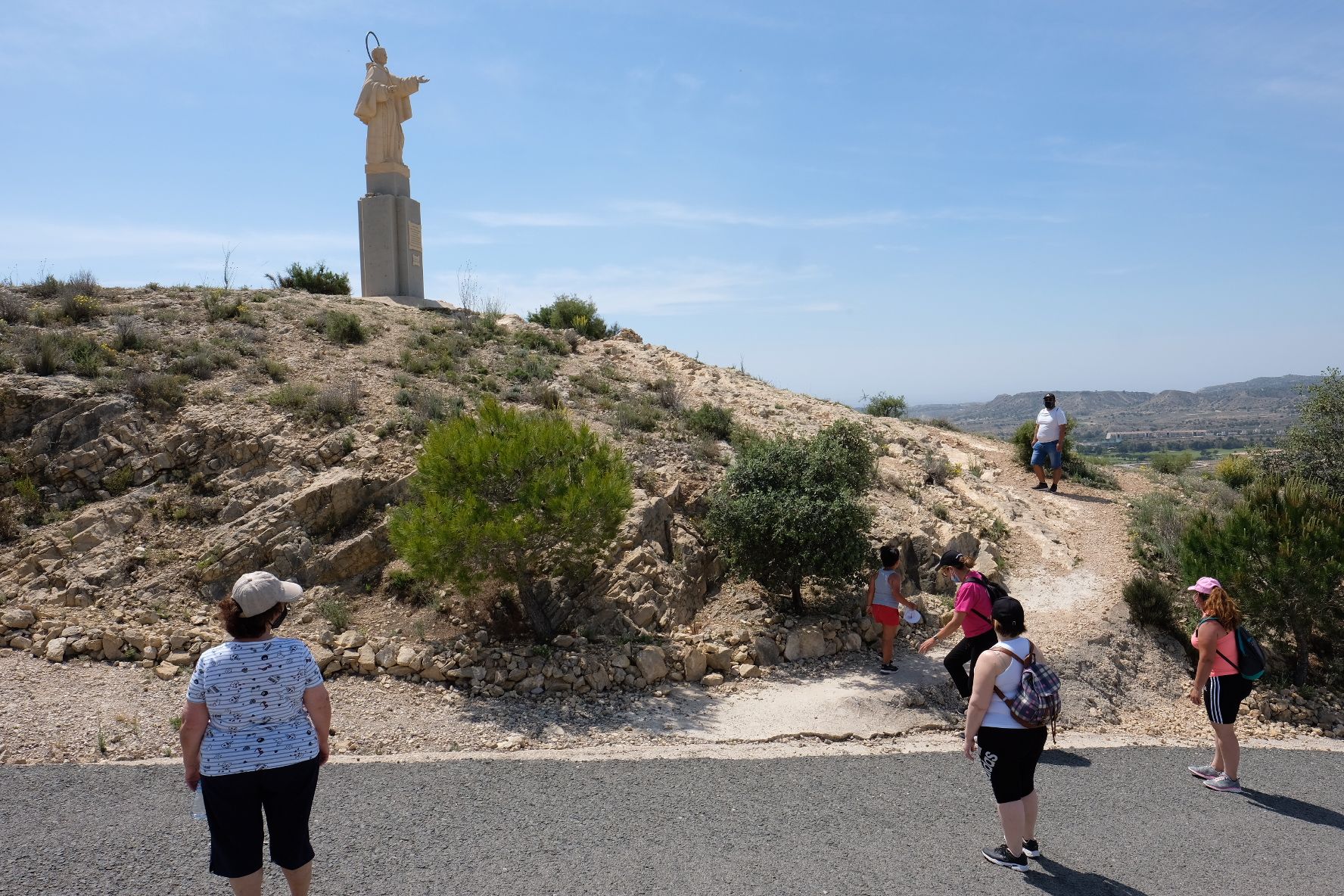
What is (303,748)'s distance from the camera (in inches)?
141

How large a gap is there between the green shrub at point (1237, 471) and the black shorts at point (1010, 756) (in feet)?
41.2

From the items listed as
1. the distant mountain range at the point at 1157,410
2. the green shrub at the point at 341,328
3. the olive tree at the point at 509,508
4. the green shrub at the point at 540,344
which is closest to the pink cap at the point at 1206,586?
the olive tree at the point at 509,508

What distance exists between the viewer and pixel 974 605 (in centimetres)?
651

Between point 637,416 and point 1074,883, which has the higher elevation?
point 637,416

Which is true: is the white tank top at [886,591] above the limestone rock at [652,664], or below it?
above

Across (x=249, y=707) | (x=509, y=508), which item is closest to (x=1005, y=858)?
(x=249, y=707)

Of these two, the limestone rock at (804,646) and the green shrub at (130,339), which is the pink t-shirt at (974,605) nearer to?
the limestone rock at (804,646)

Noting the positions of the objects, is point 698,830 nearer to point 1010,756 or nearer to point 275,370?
point 1010,756

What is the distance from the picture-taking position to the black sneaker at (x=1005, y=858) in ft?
15.4

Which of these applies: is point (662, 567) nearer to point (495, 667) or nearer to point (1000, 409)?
point (495, 667)

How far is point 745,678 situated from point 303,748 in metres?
5.26

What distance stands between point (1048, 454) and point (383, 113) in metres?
15.6

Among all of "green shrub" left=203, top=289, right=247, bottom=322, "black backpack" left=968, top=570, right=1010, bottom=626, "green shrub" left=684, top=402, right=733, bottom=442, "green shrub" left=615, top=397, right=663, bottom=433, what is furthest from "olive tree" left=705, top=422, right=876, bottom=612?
"green shrub" left=203, top=289, right=247, bottom=322

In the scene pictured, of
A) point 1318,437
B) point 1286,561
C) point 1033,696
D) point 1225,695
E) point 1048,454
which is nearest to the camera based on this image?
point 1033,696
